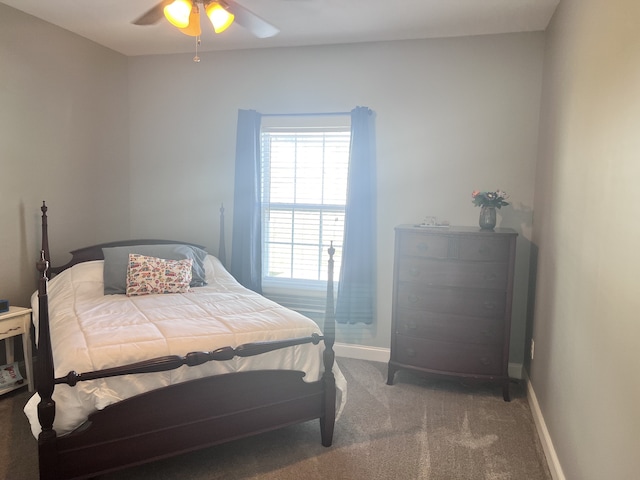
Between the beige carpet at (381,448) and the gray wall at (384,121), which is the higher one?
the gray wall at (384,121)

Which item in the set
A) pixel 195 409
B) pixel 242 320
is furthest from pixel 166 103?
pixel 195 409

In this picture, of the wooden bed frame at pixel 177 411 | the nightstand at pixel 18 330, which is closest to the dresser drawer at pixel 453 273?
the wooden bed frame at pixel 177 411

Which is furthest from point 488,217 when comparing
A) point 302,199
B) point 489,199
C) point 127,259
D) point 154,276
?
point 127,259

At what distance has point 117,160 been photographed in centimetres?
399

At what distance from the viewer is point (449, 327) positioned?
3000 millimetres

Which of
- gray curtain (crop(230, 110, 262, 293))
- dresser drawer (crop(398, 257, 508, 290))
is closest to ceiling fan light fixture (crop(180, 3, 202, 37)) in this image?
gray curtain (crop(230, 110, 262, 293))

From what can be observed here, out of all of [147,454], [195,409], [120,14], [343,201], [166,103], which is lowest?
[147,454]

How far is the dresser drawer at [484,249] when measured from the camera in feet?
9.44

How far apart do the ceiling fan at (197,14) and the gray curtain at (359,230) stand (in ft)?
3.94

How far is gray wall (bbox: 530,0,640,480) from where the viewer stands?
139 centimetres

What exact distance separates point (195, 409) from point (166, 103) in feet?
9.65

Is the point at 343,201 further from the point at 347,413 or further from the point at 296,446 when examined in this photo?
the point at 296,446

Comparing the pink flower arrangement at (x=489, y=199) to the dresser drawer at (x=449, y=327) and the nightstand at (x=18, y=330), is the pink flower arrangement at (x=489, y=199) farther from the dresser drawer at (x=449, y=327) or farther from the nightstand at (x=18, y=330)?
the nightstand at (x=18, y=330)

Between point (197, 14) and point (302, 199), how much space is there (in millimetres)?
1781
